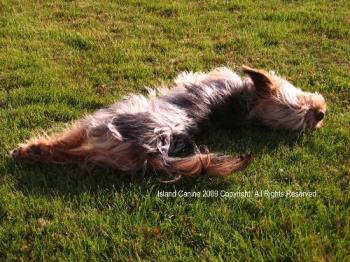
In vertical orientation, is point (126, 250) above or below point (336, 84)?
below

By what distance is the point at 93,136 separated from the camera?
4613mm

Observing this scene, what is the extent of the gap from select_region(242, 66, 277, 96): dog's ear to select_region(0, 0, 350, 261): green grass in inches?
17.4

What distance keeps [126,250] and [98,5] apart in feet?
19.0

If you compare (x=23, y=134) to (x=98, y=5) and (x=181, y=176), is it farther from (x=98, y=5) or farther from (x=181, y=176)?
(x=98, y=5)

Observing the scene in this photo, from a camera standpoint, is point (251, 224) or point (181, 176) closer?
point (251, 224)

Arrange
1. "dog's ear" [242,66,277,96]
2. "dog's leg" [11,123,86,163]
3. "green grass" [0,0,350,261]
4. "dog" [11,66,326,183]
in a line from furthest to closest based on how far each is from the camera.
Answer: "dog's ear" [242,66,277,96], "dog's leg" [11,123,86,163], "dog" [11,66,326,183], "green grass" [0,0,350,261]

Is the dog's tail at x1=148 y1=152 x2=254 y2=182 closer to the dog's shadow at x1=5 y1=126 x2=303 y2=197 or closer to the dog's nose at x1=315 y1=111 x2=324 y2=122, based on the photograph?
the dog's shadow at x1=5 y1=126 x2=303 y2=197

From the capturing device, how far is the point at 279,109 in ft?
17.6

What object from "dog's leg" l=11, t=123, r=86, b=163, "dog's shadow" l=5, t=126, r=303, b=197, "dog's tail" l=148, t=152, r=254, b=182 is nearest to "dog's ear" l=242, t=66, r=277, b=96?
"dog's tail" l=148, t=152, r=254, b=182

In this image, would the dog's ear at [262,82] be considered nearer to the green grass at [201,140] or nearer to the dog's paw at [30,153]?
the green grass at [201,140]

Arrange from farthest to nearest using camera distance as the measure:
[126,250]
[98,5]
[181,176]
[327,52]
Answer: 1. [98,5]
2. [327,52]
3. [181,176]
4. [126,250]

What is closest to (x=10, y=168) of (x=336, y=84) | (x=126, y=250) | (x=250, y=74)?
(x=126, y=250)

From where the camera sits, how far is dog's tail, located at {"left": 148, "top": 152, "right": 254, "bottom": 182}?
4.40 m

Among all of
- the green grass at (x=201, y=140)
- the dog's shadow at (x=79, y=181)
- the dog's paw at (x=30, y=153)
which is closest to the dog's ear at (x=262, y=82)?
the green grass at (x=201, y=140)
